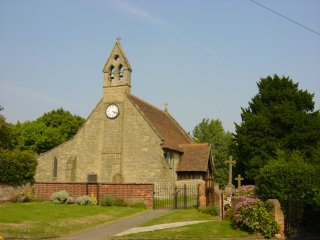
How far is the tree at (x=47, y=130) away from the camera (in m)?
59.9

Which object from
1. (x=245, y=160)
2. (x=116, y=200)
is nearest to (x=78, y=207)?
(x=116, y=200)

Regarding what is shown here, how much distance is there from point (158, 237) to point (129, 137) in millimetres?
23592

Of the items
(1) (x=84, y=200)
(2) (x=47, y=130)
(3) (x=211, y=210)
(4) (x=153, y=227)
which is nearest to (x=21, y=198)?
(1) (x=84, y=200)

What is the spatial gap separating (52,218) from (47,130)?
42215 mm

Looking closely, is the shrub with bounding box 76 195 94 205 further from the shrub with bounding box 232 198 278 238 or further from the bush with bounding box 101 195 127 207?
the shrub with bounding box 232 198 278 238

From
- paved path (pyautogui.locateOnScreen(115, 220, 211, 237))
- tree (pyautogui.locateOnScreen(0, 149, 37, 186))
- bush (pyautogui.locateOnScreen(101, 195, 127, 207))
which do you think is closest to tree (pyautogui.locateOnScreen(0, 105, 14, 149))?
tree (pyautogui.locateOnScreen(0, 149, 37, 186))

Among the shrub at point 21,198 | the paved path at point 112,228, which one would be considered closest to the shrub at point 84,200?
the shrub at point 21,198

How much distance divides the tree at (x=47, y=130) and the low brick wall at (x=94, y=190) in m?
30.6

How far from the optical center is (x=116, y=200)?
26.8 m

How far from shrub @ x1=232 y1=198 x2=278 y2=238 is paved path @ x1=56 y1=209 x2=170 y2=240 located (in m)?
5.29

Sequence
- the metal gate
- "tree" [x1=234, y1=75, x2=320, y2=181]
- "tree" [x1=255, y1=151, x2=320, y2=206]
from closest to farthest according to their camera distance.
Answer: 1. "tree" [x1=255, y1=151, x2=320, y2=206]
2. the metal gate
3. "tree" [x1=234, y1=75, x2=320, y2=181]

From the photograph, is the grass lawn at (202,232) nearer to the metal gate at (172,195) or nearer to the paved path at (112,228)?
the paved path at (112,228)

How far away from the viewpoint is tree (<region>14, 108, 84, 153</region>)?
59875 millimetres

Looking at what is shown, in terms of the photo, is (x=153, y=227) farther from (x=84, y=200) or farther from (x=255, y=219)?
(x=84, y=200)
